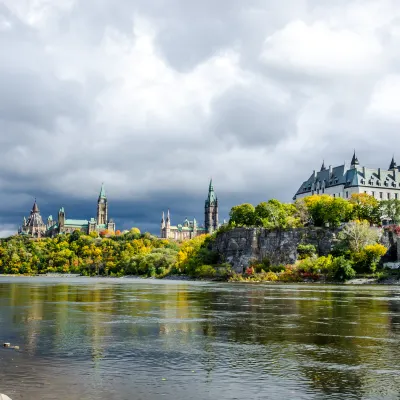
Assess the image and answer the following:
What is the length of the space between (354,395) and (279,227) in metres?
116

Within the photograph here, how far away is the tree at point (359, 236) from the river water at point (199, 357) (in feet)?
269

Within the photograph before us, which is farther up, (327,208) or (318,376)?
(327,208)

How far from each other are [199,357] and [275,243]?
110080 mm

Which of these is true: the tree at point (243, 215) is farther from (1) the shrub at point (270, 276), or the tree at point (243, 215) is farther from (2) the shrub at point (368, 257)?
(2) the shrub at point (368, 257)

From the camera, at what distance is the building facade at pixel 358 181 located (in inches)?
6427

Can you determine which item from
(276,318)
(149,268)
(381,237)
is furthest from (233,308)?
(149,268)

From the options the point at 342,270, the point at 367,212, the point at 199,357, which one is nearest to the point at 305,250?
the point at 342,270

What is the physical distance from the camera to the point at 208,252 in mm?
Answer: 144375

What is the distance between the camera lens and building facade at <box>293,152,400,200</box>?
163250mm

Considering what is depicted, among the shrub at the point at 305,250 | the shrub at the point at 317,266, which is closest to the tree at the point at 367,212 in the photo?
the shrub at the point at 305,250

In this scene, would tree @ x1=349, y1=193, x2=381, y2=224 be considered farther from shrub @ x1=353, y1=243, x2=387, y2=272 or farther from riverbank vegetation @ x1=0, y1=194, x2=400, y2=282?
shrub @ x1=353, y1=243, x2=387, y2=272

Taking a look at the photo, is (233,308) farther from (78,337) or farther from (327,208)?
(327,208)

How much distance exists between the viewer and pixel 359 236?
116500 millimetres

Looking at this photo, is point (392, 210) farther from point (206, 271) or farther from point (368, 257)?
point (206, 271)
